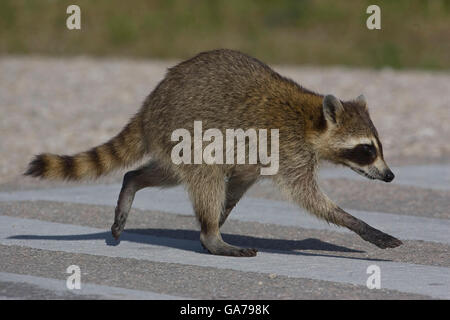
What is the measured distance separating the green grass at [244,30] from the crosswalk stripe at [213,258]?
1608 centimetres

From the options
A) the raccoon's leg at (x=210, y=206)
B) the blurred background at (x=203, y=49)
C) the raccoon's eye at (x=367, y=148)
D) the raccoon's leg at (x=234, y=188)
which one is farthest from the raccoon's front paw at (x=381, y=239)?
the blurred background at (x=203, y=49)

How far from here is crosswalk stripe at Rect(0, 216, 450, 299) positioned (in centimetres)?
647

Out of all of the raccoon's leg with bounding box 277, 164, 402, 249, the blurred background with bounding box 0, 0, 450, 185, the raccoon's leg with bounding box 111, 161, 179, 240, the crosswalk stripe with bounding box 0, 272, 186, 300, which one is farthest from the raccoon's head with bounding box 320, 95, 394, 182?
the blurred background with bounding box 0, 0, 450, 185

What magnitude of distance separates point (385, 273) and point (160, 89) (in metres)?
2.24

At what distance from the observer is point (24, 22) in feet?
87.0

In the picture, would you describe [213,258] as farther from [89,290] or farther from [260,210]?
[260,210]

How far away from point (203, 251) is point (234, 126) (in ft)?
3.12

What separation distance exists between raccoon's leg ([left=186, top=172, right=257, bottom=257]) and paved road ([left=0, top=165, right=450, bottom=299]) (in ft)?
0.40

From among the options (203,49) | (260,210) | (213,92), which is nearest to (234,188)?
(213,92)

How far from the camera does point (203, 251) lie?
299 inches

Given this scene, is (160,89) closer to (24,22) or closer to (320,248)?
(320,248)

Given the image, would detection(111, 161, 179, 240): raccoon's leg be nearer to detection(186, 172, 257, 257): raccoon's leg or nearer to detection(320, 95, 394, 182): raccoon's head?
detection(186, 172, 257, 257): raccoon's leg

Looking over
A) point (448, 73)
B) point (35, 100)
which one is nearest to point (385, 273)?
point (35, 100)

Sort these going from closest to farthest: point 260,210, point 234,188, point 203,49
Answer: point 234,188
point 260,210
point 203,49
